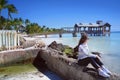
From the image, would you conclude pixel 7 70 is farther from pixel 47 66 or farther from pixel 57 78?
pixel 57 78

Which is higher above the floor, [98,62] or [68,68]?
[98,62]

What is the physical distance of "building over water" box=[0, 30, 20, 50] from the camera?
983cm

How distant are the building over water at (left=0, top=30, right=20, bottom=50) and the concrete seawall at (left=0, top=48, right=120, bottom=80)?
4.17 feet

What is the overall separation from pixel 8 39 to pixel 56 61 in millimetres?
3896

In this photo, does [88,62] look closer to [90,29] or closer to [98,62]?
[98,62]

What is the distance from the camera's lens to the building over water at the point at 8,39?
9.83m

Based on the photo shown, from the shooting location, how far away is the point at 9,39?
397 inches

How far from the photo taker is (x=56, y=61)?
7.21 meters

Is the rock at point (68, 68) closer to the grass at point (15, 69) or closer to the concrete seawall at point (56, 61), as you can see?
the concrete seawall at point (56, 61)

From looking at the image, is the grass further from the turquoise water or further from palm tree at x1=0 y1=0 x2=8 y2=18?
palm tree at x1=0 y1=0 x2=8 y2=18

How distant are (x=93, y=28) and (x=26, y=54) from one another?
5364 cm

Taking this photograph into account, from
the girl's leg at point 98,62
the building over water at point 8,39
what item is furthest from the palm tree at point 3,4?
the girl's leg at point 98,62

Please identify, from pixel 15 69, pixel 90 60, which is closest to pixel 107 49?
pixel 15 69

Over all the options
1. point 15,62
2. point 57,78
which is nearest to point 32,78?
point 57,78
